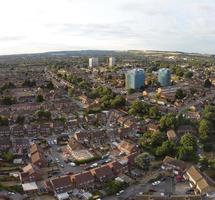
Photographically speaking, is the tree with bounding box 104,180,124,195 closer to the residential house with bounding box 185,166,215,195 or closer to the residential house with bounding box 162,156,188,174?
the residential house with bounding box 162,156,188,174

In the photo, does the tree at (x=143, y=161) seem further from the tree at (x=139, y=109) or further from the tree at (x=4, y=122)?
the tree at (x=4, y=122)

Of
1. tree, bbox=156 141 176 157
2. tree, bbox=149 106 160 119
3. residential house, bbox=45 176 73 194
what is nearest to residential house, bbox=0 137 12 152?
residential house, bbox=45 176 73 194

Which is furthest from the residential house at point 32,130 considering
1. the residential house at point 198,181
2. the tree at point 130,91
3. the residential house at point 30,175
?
the tree at point 130,91

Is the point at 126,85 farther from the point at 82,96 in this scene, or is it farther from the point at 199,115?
the point at 199,115

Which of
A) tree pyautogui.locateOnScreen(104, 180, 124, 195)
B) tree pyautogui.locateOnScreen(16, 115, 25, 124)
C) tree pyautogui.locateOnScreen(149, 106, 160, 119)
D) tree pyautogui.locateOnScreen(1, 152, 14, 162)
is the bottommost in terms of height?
tree pyautogui.locateOnScreen(104, 180, 124, 195)

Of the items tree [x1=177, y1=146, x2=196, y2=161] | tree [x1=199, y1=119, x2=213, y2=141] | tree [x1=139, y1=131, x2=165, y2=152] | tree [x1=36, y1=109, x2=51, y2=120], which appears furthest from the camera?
tree [x1=36, y1=109, x2=51, y2=120]

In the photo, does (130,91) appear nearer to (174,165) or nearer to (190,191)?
(174,165)

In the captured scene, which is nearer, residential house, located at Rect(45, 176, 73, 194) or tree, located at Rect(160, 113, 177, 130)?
residential house, located at Rect(45, 176, 73, 194)

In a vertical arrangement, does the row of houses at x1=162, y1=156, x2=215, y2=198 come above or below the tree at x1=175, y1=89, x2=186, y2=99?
below

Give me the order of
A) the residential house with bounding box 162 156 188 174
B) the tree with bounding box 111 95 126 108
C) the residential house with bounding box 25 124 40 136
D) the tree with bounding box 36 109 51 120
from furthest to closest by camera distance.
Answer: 1. the tree with bounding box 111 95 126 108
2. the tree with bounding box 36 109 51 120
3. the residential house with bounding box 25 124 40 136
4. the residential house with bounding box 162 156 188 174

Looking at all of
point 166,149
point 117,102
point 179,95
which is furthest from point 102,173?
point 179,95

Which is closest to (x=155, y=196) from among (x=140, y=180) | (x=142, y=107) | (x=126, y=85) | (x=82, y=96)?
(x=140, y=180)
